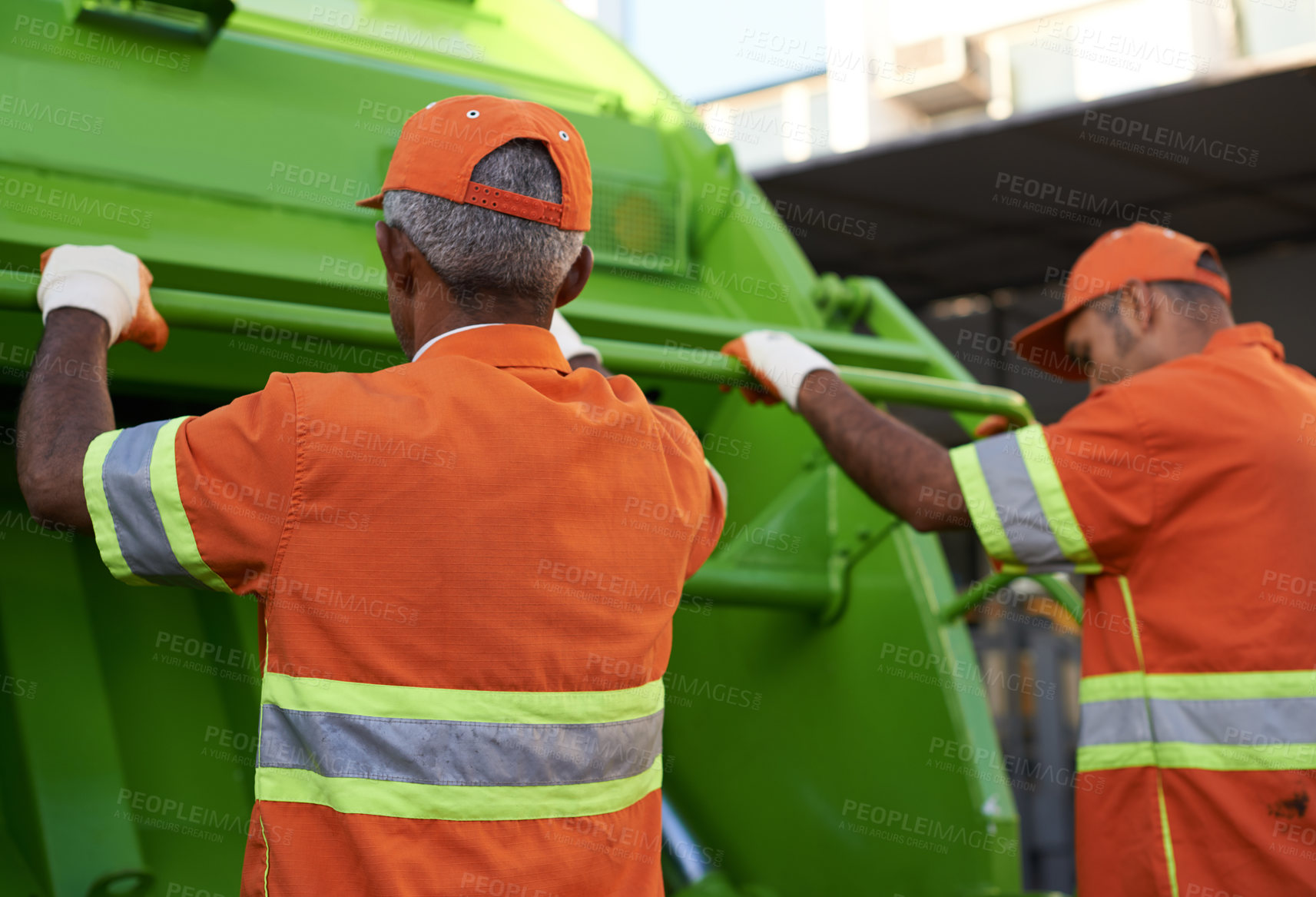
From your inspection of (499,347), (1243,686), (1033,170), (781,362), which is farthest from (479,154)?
(1033,170)

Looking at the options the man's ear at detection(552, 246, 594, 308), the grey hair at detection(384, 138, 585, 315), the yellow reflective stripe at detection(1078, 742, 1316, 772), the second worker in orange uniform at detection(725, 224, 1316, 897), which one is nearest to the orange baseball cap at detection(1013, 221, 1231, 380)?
the second worker in orange uniform at detection(725, 224, 1316, 897)

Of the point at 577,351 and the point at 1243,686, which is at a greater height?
the point at 577,351

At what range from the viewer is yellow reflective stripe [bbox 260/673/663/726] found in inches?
41.3

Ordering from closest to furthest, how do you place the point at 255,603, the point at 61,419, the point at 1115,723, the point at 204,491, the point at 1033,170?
the point at 204,491, the point at 61,419, the point at 1115,723, the point at 255,603, the point at 1033,170

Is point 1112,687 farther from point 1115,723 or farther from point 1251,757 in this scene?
point 1251,757

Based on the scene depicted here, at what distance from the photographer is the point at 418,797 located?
1.05m

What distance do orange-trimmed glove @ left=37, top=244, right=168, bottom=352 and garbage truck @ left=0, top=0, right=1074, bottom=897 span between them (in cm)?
36

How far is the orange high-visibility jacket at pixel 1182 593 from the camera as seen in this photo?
5.08 feet

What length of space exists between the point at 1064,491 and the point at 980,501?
0.11m

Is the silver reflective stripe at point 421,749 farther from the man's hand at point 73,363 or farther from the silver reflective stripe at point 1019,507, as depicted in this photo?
the silver reflective stripe at point 1019,507

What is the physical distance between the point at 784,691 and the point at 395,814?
1363 mm

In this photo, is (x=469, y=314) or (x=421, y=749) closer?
(x=421, y=749)

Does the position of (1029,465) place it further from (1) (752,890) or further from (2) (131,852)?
(2) (131,852)

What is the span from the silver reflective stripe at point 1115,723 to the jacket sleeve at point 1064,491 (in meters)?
0.19
